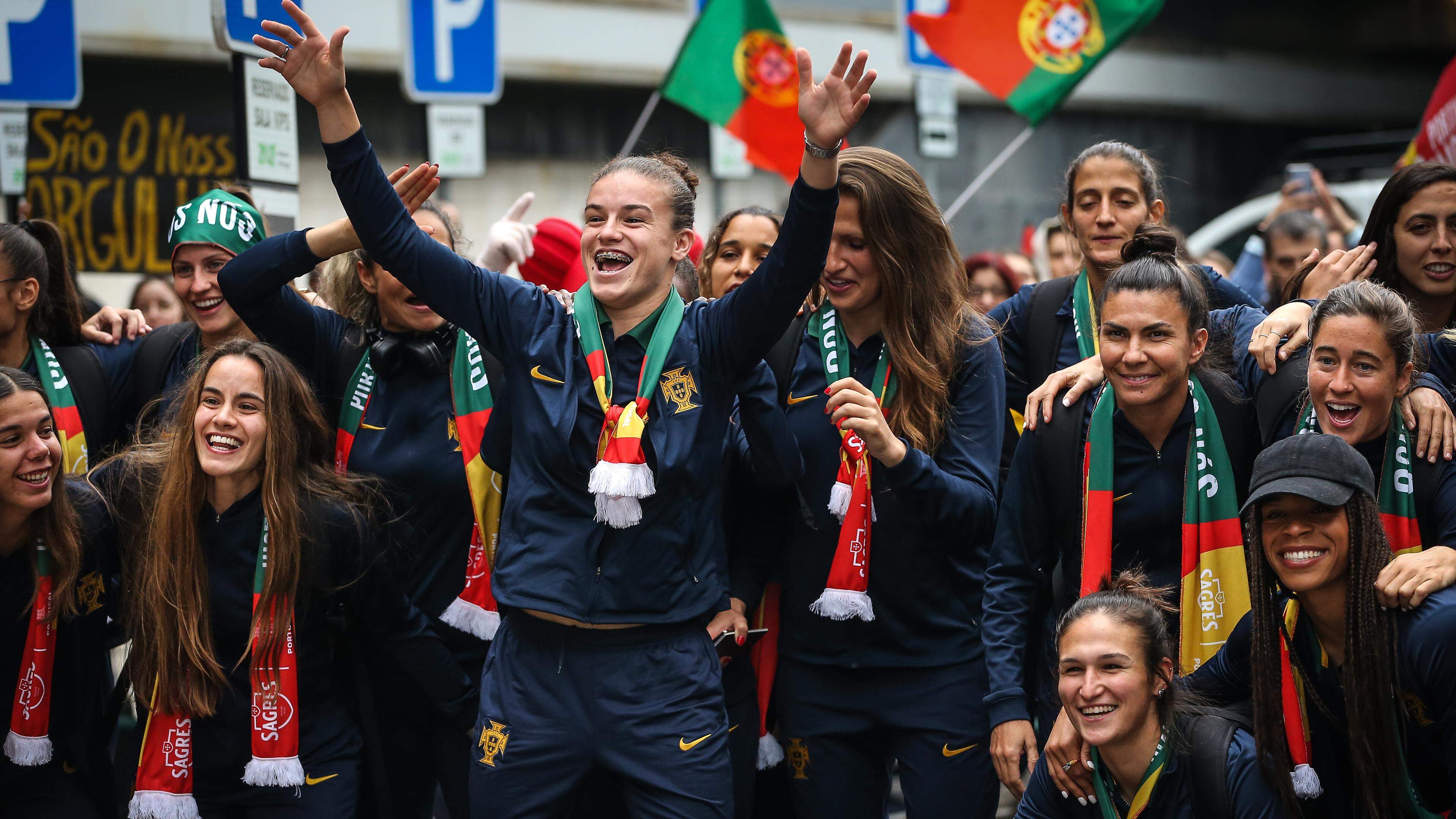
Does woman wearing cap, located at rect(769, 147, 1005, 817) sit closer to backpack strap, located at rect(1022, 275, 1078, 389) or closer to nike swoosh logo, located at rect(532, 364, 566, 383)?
backpack strap, located at rect(1022, 275, 1078, 389)

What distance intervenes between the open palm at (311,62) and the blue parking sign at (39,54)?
450 centimetres

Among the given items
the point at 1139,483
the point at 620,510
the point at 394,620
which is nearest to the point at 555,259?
the point at 394,620

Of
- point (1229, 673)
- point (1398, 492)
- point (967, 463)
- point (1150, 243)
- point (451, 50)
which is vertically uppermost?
point (451, 50)

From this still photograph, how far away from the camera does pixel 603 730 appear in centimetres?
306

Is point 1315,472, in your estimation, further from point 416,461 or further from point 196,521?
point 196,521

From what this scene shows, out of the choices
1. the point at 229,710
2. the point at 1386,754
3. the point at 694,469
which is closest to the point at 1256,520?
the point at 1386,754

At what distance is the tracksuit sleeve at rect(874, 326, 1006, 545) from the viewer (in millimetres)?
3443

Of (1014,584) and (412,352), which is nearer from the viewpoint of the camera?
(1014,584)

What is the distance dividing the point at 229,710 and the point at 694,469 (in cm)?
154

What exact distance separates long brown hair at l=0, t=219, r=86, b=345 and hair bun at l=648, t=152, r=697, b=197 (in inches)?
87.6

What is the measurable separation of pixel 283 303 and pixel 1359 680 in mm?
3031

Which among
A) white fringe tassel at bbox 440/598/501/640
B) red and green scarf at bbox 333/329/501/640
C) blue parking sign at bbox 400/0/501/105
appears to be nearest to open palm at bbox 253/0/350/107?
red and green scarf at bbox 333/329/501/640

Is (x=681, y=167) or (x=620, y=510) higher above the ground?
(x=681, y=167)

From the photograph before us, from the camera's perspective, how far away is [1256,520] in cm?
317
